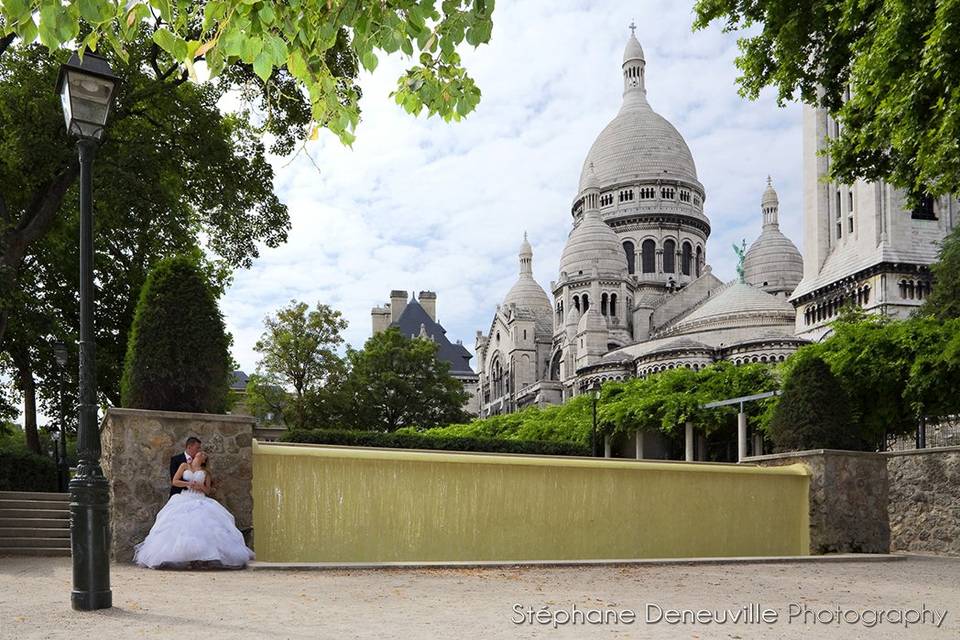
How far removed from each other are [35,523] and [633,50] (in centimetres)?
12607

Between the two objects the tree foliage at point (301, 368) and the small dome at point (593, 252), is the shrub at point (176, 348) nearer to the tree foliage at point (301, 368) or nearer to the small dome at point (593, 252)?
the tree foliage at point (301, 368)

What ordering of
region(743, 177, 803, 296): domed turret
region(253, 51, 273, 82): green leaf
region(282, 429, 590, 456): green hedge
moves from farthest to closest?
region(743, 177, 803, 296): domed turret → region(282, 429, 590, 456): green hedge → region(253, 51, 273, 82): green leaf

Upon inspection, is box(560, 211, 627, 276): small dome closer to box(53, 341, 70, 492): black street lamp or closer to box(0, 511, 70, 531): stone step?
box(53, 341, 70, 492): black street lamp

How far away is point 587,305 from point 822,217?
126ft

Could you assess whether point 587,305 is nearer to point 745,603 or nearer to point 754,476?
point 754,476

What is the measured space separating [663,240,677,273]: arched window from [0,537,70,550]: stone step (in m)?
100

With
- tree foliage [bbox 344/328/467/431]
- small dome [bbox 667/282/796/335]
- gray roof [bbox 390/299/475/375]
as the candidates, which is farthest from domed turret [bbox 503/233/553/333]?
tree foliage [bbox 344/328/467/431]

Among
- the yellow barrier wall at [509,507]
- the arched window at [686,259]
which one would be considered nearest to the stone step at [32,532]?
the yellow barrier wall at [509,507]

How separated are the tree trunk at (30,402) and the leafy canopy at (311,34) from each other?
25.5 metres

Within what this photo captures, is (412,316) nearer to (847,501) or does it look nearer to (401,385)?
(401,385)

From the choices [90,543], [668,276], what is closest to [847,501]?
[90,543]

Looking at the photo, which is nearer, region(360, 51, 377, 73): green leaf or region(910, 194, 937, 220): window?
region(360, 51, 377, 73): green leaf

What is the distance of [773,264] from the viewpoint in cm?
10194

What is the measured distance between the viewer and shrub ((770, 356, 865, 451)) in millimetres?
16875
